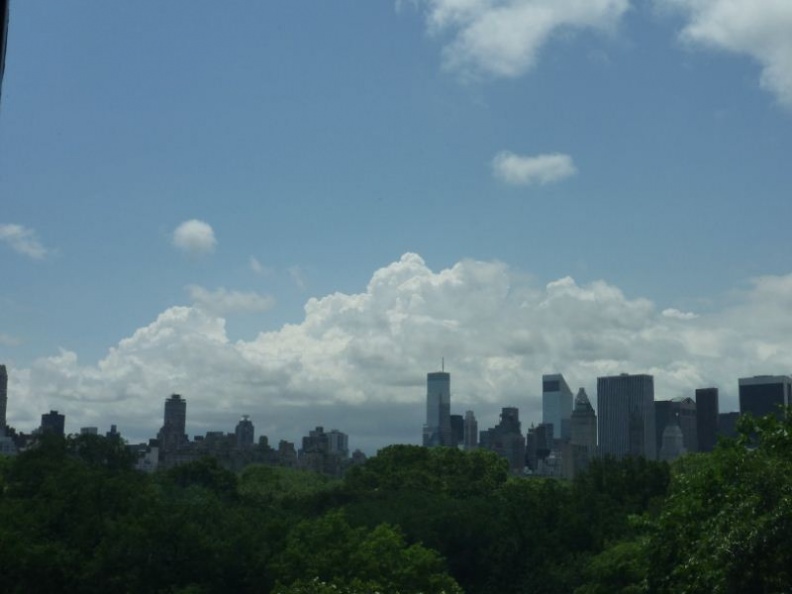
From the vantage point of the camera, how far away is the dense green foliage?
2388 cm

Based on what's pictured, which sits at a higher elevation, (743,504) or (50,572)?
(743,504)

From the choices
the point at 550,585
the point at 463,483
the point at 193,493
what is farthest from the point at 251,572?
the point at 463,483

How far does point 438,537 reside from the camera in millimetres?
62312

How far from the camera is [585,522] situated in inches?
2470

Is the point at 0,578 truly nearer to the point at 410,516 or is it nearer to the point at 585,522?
the point at 410,516

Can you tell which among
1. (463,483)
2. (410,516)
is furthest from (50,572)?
(463,483)

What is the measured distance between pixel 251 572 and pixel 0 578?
36.3ft

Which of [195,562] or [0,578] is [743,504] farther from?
[0,578]

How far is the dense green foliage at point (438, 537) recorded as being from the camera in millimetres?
23875

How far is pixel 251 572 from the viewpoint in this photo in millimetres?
48719

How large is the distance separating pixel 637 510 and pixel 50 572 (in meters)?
36.4

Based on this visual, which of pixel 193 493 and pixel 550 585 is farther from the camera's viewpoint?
pixel 193 493

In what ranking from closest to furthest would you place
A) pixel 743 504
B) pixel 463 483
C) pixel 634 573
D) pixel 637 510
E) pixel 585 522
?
pixel 743 504
pixel 634 573
pixel 585 522
pixel 637 510
pixel 463 483

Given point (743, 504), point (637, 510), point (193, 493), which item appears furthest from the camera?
point (193, 493)
